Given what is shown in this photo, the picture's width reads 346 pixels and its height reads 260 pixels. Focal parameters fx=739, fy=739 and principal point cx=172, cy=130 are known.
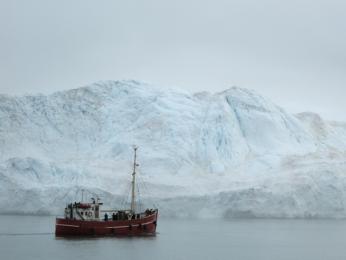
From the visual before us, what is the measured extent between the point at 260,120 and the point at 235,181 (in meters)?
11.6

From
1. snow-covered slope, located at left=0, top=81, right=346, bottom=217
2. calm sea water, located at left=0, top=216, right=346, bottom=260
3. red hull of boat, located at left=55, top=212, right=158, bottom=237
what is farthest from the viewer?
snow-covered slope, located at left=0, top=81, right=346, bottom=217

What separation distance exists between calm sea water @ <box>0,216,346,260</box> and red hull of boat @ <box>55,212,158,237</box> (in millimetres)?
800

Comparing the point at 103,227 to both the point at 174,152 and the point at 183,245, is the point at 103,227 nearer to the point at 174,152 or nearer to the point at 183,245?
the point at 183,245

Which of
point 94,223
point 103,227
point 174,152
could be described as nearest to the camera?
point 94,223

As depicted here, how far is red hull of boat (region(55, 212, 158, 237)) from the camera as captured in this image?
4441 centimetres

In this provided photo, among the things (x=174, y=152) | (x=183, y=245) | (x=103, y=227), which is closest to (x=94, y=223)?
(x=103, y=227)

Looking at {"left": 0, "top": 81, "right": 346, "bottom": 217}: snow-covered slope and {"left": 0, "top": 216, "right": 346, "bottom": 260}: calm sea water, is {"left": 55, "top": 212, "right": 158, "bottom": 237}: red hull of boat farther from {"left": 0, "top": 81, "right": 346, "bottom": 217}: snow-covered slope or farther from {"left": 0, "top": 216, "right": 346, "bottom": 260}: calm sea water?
{"left": 0, "top": 81, "right": 346, "bottom": 217}: snow-covered slope

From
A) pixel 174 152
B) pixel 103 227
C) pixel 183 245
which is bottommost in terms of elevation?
pixel 183 245

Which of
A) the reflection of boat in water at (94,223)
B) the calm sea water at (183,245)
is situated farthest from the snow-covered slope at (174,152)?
the reflection of boat in water at (94,223)

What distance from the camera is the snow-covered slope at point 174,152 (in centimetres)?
6588

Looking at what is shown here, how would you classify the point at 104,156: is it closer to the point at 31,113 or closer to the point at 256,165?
the point at 31,113

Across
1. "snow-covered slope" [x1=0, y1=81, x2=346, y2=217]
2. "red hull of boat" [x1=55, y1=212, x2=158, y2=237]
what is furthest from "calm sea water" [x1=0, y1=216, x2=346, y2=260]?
"snow-covered slope" [x1=0, y1=81, x2=346, y2=217]

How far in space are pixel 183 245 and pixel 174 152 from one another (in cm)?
2949

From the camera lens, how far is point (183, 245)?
1715 inches
